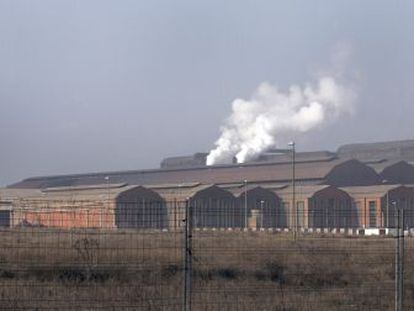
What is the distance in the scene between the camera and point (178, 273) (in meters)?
19.8

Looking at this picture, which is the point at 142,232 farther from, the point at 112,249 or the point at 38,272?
the point at 38,272

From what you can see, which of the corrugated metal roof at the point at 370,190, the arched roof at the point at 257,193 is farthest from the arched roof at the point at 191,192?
the corrugated metal roof at the point at 370,190

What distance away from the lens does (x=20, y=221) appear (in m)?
21.6

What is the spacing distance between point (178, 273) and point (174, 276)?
0.65 feet

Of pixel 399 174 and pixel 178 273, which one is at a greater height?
pixel 399 174

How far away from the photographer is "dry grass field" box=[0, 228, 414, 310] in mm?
15016

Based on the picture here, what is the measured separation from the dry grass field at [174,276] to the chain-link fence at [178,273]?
1.0 inches

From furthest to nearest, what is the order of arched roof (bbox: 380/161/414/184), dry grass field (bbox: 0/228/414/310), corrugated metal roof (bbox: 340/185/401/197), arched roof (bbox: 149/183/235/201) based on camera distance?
arched roof (bbox: 380/161/414/184), corrugated metal roof (bbox: 340/185/401/197), arched roof (bbox: 149/183/235/201), dry grass field (bbox: 0/228/414/310)

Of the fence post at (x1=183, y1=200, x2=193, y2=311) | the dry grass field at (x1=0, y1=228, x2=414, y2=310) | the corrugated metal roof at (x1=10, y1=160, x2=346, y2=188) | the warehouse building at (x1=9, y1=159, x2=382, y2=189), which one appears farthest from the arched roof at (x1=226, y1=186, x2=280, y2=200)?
the fence post at (x1=183, y1=200, x2=193, y2=311)

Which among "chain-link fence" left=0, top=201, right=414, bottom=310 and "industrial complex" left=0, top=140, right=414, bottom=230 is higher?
"industrial complex" left=0, top=140, right=414, bottom=230

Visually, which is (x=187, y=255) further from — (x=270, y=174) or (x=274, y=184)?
(x=270, y=174)

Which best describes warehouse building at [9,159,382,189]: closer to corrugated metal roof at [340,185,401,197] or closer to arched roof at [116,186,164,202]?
corrugated metal roof at [340,185,401,197]

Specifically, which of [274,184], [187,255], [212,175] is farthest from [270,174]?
[187,255]

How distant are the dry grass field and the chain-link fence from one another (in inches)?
1.0
